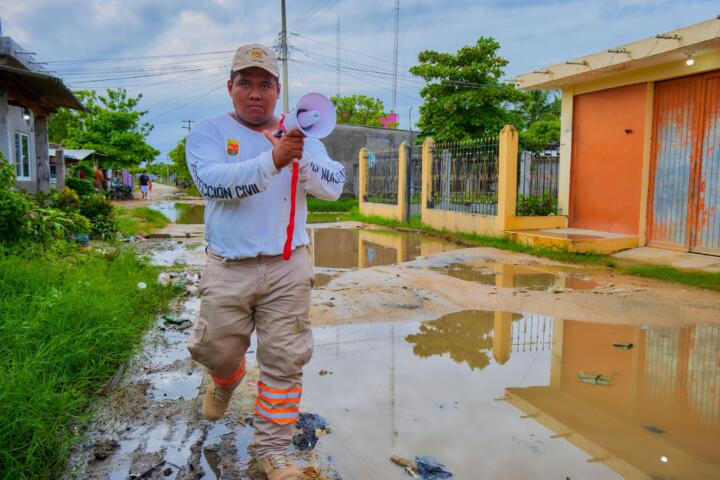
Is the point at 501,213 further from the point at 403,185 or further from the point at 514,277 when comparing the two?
the point at 403,185

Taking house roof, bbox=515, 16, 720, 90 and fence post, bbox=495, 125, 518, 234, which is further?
fence post, bbox=495, 125, 518, 234

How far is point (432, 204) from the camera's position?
14398mm

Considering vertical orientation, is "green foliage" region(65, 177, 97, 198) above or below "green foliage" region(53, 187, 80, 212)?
above

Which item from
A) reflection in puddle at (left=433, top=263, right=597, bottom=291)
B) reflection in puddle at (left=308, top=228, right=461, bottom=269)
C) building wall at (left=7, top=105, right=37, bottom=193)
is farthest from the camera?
building wall at (left=7, top=105, right=37, bottom=193)

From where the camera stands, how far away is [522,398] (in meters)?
3.47

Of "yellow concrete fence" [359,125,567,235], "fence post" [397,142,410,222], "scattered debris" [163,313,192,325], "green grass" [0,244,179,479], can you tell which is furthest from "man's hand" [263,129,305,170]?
"fence post" [397,142,410,222]

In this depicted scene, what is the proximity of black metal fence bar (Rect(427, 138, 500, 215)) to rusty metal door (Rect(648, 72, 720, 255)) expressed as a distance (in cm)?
307

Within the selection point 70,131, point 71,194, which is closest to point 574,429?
point 71,194

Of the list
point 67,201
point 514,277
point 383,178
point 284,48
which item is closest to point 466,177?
point 383,178

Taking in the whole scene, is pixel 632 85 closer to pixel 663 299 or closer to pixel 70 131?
pixel 663 299

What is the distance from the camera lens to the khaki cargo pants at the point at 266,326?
240 centimetres

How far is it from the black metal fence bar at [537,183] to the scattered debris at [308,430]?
9.39 m

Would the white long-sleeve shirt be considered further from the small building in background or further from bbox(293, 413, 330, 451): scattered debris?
the small building in background

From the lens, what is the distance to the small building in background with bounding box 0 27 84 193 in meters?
9.88
